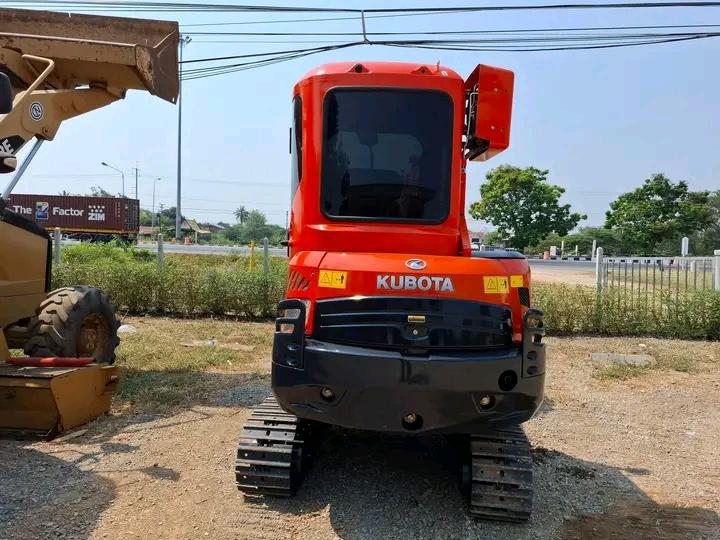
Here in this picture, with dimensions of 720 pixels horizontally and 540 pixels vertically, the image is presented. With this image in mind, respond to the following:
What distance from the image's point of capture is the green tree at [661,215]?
1364 inches

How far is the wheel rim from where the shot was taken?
19.2 feet

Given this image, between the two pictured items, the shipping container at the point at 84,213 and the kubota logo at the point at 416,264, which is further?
the shipping container at the point at 84,213

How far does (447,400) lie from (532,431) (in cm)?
256

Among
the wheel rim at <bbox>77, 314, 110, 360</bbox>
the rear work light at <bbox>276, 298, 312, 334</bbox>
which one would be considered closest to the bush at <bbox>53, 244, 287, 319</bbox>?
the wheel rim at <bbox>77, 314, 110, 360</bbox>

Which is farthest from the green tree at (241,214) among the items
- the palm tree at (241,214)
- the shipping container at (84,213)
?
the shipping container at (84,213)

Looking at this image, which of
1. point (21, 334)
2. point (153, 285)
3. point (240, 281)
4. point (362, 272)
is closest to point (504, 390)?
point (362, 272)

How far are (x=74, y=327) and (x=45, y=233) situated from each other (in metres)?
0.99

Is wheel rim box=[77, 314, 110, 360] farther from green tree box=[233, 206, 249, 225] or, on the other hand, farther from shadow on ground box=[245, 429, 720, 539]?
green tree box=[233, 206, 249, 225]

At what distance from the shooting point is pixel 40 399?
4.49 m

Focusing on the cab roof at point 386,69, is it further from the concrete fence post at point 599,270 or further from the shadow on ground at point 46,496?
the concrete fence post at point 599,270

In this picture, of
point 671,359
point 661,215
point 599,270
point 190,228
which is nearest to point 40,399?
point 671,359

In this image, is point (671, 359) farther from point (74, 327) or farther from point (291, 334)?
point (74, 327)

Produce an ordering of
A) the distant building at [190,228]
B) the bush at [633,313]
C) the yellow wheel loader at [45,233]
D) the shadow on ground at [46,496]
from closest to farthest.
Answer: the shadow on ground at [46,496], the yellow wheel loader at [45,233], the bush at [633,313], the distant building at [190,228]

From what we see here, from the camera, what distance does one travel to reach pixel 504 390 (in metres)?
3.08
